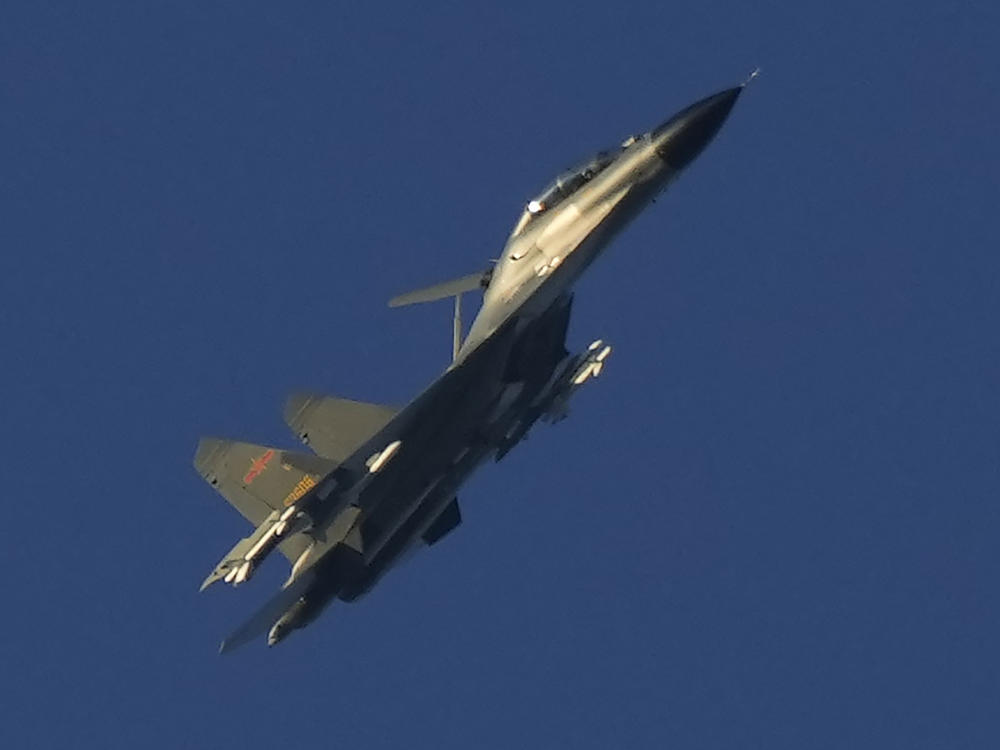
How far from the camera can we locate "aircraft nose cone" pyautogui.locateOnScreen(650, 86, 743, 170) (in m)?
33.0

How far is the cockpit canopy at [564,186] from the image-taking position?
35094 millimetres

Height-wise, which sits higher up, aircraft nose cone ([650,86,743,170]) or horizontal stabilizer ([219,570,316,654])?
aircraft nose cone ([650,86,743,170])

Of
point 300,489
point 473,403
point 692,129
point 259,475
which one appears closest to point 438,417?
point 473,403

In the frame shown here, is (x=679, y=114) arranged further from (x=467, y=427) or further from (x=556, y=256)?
(x=467, y=427)

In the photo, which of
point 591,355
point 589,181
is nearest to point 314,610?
point 591,355

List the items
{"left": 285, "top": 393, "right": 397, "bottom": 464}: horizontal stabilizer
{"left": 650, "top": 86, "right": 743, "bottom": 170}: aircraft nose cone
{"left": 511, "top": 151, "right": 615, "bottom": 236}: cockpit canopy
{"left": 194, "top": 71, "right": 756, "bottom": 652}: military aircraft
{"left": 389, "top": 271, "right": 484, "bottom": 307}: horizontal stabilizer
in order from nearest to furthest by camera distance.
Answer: {"left": 650, "top": 86, "right": 743, "bottom": 170}: aircraft nose cone, {"left": 194, "top": 71, "right": 756, "bottom": 652}: military aircraft, {"left": 511, "top": 151, "right": 615, "bottom": 236}: cockpit canopy, {"left": 389, "top": 271, "right": 484, "bottom": 307}: horizontal stabilizer, {"left": 285, "top": 393, "right": 397, "bottom": 464}: horizontal stabilizer

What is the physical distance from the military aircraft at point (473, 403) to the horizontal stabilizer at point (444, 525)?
0.66m

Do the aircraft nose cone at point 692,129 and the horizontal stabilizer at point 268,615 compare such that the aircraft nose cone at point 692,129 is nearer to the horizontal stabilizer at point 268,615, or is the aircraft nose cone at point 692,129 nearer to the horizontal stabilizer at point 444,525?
the horizontal stabilizer at point 444,525

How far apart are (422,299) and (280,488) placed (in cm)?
540

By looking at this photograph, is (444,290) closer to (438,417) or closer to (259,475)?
(438,417)

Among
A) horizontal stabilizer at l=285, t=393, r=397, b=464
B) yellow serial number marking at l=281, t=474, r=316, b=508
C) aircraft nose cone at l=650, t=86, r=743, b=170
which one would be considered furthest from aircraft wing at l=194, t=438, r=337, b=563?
aircraft nose cone at l=650, t=86, r=743, b=170

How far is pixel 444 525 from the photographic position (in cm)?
3888

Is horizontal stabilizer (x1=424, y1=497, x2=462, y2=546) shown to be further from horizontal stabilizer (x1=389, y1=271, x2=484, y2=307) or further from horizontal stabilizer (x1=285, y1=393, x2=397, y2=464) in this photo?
horizontal stabilizer (x1=389, y1=271, x2=484, y2=307)

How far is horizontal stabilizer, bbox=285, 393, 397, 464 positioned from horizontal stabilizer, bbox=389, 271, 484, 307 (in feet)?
7.41
